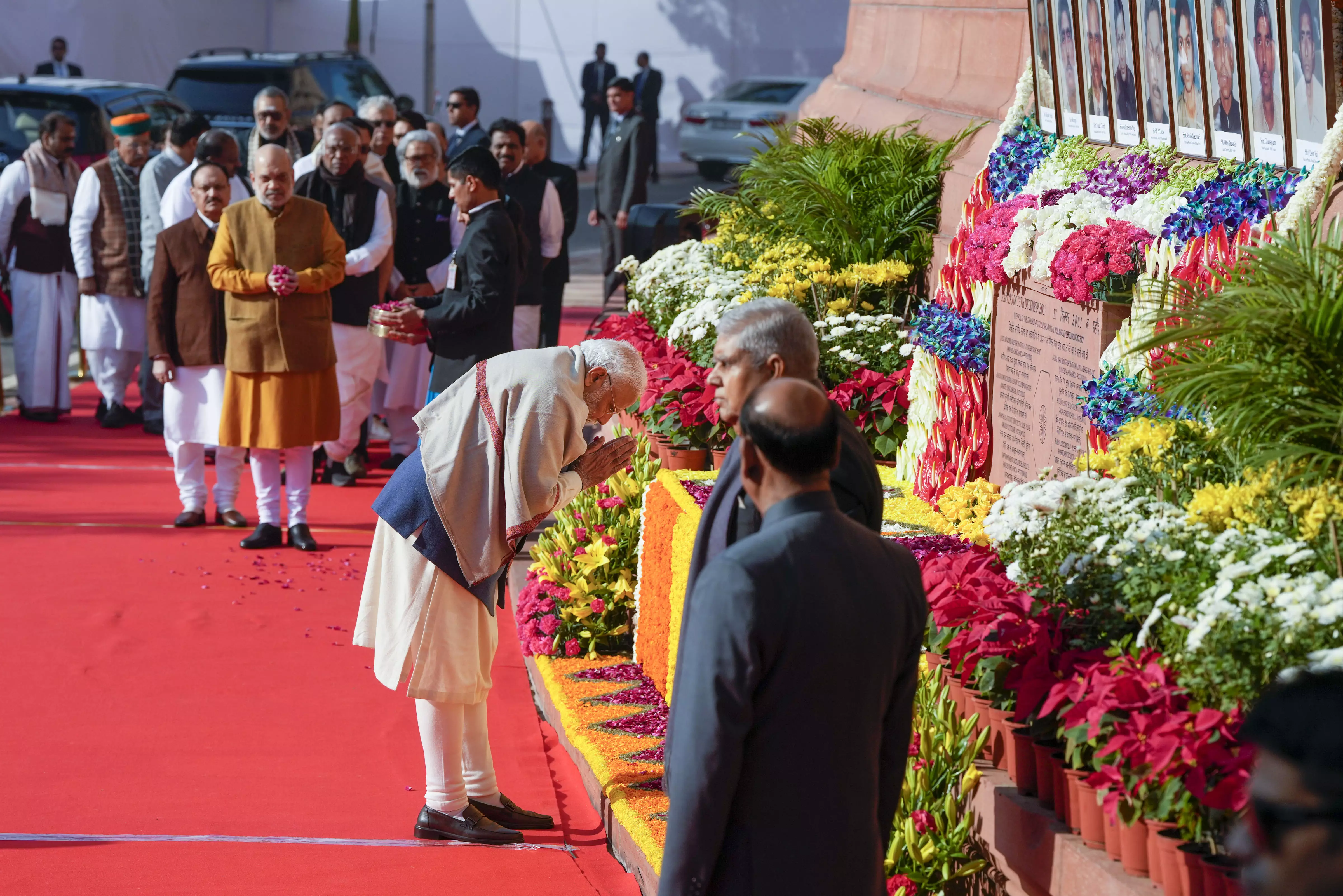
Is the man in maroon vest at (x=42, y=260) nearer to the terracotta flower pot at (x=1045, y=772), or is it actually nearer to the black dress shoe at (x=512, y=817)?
the black dress shoe at (x=512, y=817)

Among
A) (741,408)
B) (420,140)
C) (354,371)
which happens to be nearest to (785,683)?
(741,408)

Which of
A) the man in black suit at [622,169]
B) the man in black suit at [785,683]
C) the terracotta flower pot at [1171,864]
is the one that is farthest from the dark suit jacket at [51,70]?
the terracotta flower pot at [1171,864]

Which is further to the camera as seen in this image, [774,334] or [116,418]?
[116,418]

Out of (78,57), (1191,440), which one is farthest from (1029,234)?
(78,57)

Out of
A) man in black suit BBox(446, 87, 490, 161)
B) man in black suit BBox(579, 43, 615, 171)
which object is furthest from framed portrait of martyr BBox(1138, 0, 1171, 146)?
man in black suit BBox(579, 43, 615, 171)

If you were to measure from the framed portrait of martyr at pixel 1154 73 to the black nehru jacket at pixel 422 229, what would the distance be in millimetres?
5034

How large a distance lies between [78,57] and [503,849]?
22331 millimetres

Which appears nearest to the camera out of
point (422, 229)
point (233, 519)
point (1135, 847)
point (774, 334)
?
point (1135, 847)

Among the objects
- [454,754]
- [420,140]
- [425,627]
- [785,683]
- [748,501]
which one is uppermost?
[420,140]

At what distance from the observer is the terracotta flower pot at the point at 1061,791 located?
327 cm

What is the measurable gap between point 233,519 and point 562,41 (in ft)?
78.5

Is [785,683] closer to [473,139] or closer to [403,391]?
[403,391]

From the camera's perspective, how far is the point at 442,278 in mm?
9555

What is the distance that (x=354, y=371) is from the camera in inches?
347
